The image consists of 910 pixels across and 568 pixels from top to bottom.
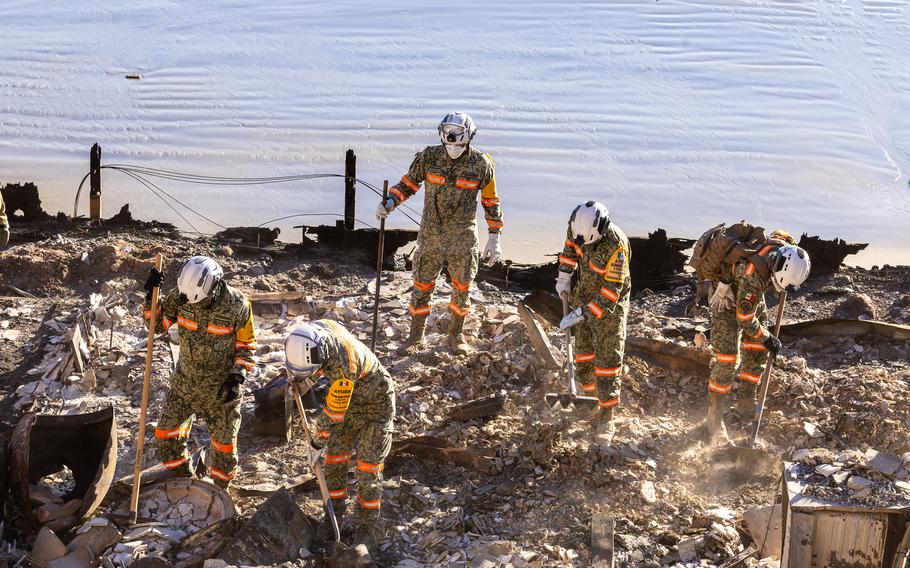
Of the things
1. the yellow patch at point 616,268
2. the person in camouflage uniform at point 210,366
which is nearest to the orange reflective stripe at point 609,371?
the yellow patch at point 616,268

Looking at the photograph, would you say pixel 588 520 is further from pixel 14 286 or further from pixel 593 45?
pixel 593 45

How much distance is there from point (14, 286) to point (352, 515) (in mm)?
6034

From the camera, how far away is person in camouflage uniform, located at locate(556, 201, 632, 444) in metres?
8.01

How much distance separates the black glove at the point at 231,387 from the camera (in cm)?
705

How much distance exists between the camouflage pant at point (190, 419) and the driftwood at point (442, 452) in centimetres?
145

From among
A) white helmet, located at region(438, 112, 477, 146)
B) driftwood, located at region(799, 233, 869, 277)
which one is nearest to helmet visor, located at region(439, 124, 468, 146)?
white helmet, located at region(438, 112, 477, 146)

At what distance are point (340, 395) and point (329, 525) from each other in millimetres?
1095

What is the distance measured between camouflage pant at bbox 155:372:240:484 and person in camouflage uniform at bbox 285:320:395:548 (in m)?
0.68

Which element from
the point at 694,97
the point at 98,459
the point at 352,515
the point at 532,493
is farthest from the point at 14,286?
the point at 694,97

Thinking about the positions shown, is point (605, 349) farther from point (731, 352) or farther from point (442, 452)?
point (442, 452)

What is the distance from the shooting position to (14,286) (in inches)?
451

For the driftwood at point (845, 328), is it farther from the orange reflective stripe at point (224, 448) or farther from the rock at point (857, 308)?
the orange reflective stripe at point (224, 448)

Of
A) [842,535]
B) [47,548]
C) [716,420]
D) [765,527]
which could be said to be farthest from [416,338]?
[842,535]

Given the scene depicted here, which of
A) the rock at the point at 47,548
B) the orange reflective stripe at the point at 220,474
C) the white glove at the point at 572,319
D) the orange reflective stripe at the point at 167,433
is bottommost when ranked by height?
the rock at the point at 47,548
